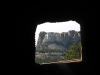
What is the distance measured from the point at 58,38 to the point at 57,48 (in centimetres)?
1164

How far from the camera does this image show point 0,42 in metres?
5.87

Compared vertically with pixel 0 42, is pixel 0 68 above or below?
below

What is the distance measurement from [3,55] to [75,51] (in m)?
50.8

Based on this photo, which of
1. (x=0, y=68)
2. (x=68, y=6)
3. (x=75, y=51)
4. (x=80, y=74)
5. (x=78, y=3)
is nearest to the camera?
(x=0, y=68)

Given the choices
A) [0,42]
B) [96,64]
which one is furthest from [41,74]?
[0,42]

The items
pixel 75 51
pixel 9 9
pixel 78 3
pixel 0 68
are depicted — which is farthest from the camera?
pixel 75 51

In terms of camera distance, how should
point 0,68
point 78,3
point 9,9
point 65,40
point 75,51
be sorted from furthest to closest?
point 65,40, point 75,51, point 78,3, point 9,9, point 0,68

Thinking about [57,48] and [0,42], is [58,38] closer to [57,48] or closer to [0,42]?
[57,48]

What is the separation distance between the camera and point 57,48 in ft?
656

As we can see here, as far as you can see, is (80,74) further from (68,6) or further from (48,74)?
(68,6)

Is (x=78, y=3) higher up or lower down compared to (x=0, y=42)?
higher up

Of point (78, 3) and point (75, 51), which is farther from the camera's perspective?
point (75, 51)

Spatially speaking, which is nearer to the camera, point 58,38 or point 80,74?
point 80,74

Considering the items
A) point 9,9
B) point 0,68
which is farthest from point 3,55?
point 9,9
